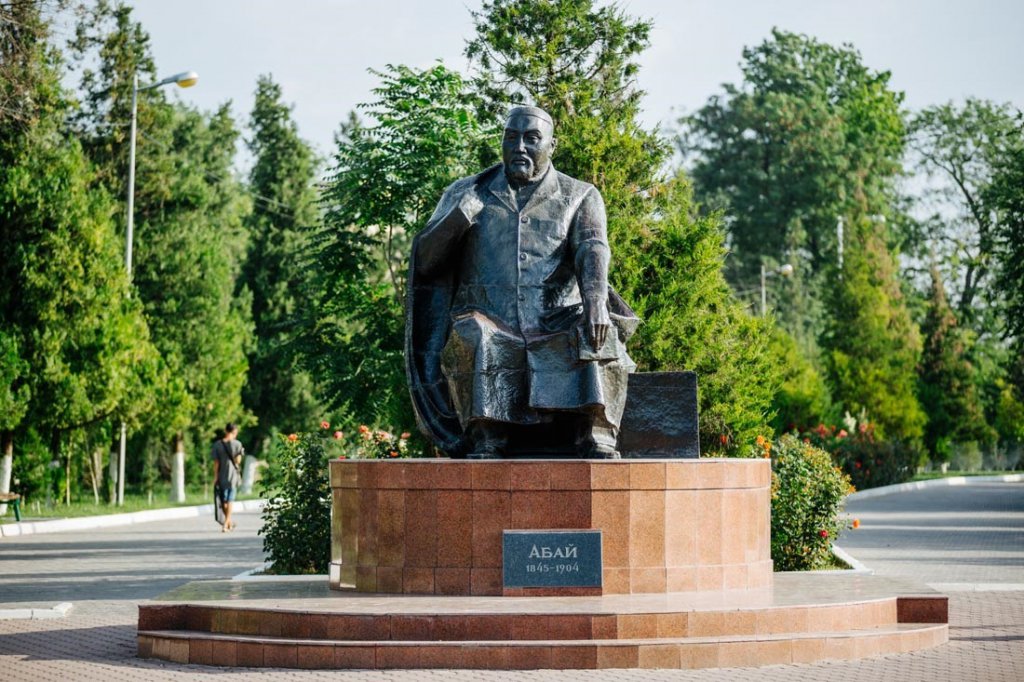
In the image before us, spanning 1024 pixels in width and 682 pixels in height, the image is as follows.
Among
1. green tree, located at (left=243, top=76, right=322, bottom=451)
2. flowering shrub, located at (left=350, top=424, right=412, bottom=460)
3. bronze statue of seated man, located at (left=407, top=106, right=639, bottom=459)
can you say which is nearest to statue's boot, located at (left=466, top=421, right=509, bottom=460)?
bronze statue of seated man, located at (left=407, top=106, right=639, bottom=459)

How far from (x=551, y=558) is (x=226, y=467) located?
1476cm

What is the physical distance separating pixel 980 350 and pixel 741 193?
12.2 meters

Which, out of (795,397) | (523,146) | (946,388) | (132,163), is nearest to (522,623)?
(523,146)

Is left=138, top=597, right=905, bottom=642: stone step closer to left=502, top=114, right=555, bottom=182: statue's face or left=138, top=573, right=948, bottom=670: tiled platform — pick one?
left=138, top=573, right=948, bottom=670: tiled platform

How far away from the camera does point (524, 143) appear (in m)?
11.6

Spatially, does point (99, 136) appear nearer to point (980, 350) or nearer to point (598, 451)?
point (598, 451)

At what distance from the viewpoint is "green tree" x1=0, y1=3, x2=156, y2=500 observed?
27.0m

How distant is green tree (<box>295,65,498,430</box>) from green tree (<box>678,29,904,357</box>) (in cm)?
3582

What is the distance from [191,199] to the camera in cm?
3688

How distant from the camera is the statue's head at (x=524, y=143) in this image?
1154 cm

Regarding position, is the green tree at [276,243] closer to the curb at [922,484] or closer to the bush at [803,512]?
the curb at [922,484]

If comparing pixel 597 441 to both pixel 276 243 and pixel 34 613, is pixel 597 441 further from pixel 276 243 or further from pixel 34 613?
pixel 276 243

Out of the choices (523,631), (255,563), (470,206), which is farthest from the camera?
(255,563)

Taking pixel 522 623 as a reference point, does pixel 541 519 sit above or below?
above
